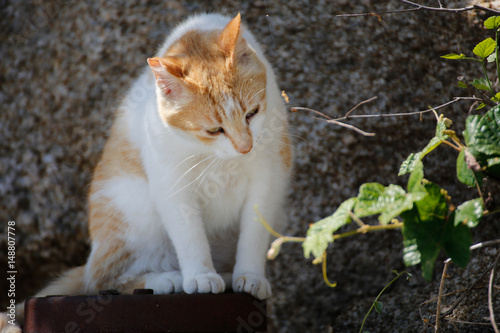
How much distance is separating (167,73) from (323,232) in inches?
33.1

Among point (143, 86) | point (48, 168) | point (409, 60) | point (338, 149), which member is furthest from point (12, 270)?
point (409, 60)

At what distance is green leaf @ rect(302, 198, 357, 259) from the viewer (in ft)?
3.60

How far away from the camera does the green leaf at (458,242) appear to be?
1.13 meters

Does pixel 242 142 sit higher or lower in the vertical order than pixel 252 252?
higher

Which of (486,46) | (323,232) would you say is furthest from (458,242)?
(486,46)

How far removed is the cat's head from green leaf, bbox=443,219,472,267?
0.74 m

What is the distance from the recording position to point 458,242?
1146 millimetres

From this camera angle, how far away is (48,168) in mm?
2990

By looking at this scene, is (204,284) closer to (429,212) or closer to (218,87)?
(218,87)

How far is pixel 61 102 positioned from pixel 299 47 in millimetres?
1526

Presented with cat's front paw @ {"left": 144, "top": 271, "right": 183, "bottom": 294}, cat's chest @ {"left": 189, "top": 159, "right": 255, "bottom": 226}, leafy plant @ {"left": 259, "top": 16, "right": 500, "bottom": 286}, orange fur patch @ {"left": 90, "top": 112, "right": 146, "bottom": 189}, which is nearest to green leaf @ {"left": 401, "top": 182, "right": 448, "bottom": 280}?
leafy plant @ {"left": 259, "top": 16, "right": 500, "bottom": 286}

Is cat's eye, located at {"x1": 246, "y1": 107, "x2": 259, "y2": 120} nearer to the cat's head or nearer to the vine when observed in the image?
the cat's head

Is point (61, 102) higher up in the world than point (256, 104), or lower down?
lower down

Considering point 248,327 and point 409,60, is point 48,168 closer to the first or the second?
point 248,327
